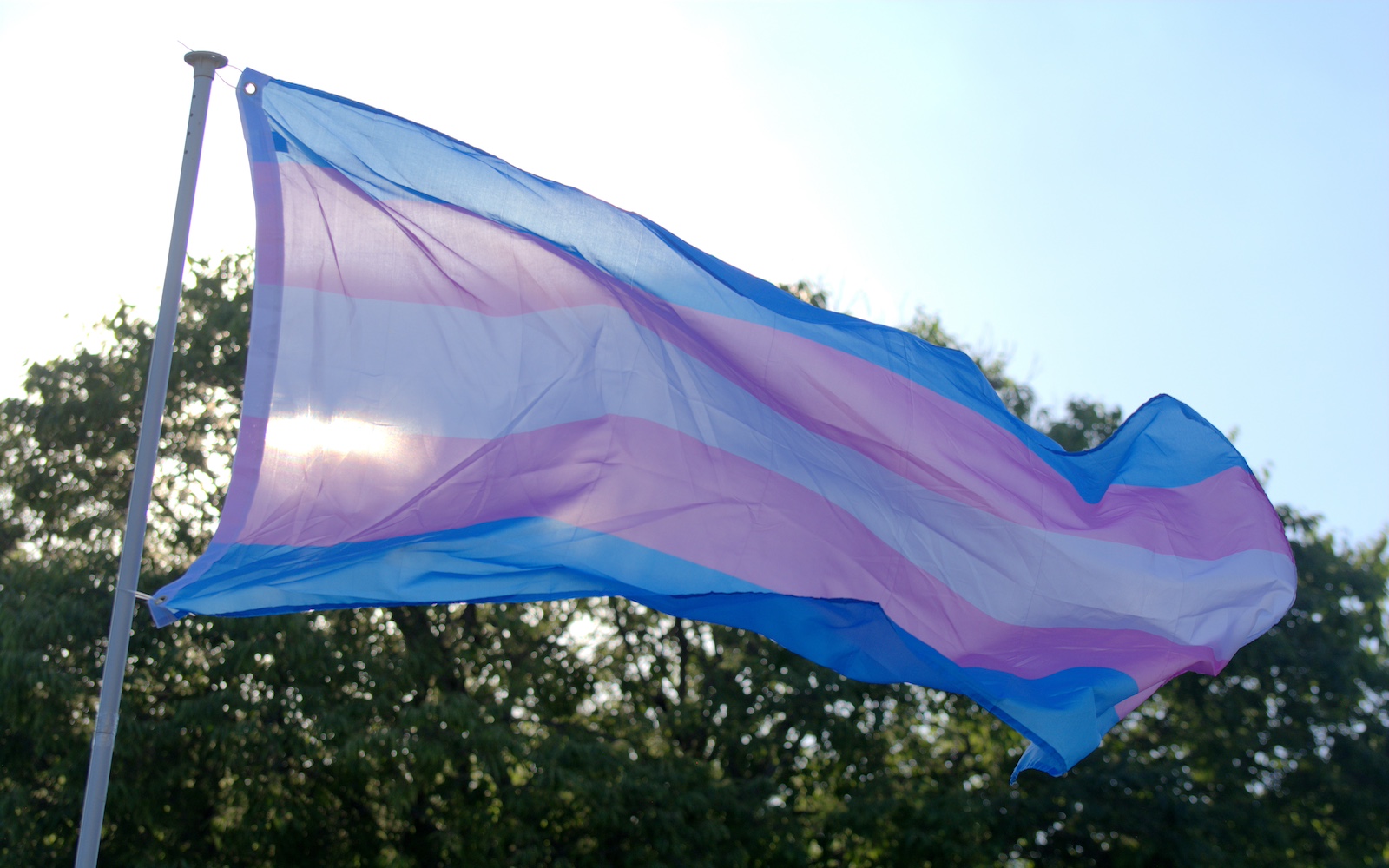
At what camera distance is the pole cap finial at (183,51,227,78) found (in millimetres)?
5020

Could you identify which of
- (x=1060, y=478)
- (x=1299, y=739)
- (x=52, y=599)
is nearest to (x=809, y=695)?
(x=1299, y=739)

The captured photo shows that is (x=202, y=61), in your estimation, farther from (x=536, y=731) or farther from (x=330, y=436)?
(x=536, y=731)

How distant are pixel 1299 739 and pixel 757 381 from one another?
15.6 m

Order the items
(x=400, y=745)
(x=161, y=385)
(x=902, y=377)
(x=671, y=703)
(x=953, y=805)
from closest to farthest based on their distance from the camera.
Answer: (x=161, y=385), (x=902, y=377), (x=400, y=745), (x=953, y=805), (x=671, y=703)

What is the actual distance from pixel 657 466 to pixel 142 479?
2.05m

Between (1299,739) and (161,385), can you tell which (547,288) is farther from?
(1299,739)

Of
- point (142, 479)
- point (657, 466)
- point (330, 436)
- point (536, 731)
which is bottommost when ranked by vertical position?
point (142, 479)

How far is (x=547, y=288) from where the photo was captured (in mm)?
5656

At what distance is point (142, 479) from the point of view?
4652 mm

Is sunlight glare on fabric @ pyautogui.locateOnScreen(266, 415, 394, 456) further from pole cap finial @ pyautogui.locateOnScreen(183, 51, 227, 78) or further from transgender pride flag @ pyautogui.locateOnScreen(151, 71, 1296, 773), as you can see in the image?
pole cap finial @ pyautogui.locateOnScreen(183, 51, 227, 78)

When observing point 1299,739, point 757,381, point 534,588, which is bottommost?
point 534,588

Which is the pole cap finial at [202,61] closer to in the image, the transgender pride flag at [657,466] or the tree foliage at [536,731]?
the transgender pride flag at [657,466]

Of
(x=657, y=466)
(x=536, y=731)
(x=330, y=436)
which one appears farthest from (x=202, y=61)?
(x=536, y=731)

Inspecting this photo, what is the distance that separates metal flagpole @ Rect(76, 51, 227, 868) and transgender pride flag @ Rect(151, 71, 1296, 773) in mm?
268
